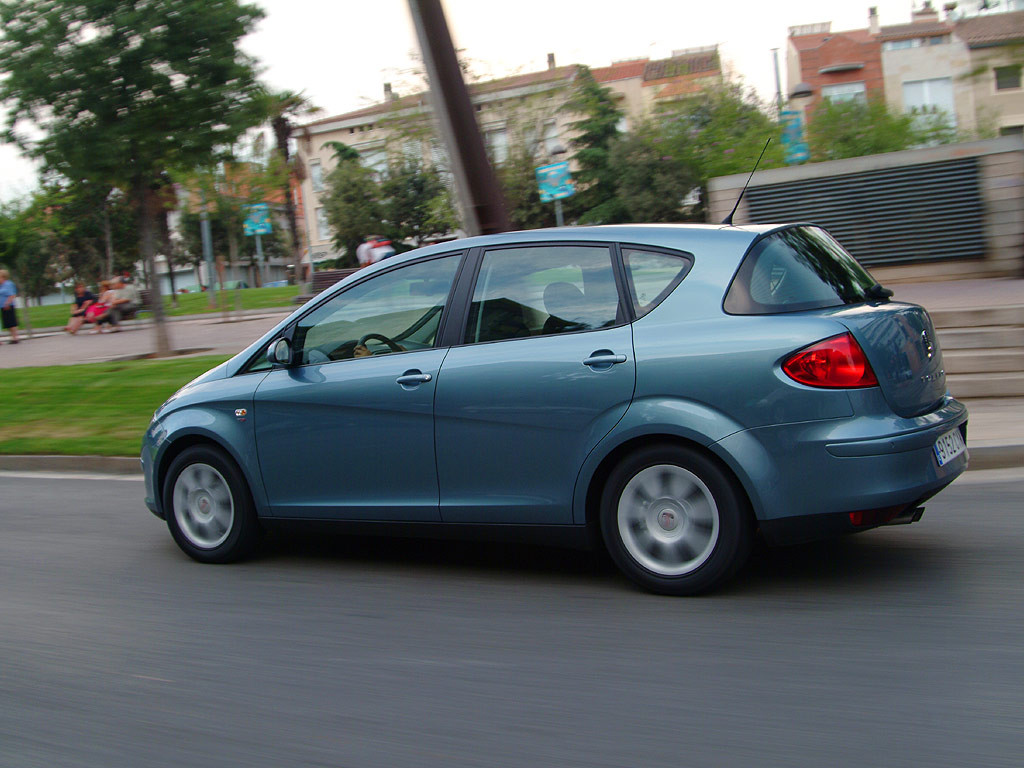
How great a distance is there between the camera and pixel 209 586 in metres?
5.44

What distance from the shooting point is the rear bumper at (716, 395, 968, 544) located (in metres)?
4.27

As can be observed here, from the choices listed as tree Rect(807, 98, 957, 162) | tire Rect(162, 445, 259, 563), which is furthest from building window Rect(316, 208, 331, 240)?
tire Rect(162, 445, 259, 563)

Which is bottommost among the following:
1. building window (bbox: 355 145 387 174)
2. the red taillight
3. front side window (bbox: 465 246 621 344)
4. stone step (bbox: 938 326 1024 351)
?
stone step (bbox: 938 326 1024 351)

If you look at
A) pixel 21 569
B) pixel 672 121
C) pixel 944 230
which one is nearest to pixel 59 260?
pixel 672 121

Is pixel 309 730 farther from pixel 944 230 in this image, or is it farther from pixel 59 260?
pixel 59 260

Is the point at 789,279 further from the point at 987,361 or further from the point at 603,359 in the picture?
the point at 987,361

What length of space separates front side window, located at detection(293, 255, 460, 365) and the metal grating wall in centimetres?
1197

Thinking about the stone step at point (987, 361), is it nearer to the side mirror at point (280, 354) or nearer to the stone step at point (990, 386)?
the stone step at point (990, 386)

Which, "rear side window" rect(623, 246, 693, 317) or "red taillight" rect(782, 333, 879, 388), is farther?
"rear side window" rect(623, 246, 693, 317)

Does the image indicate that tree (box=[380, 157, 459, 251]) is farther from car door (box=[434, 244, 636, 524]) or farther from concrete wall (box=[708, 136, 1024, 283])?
car door (box=[434, 244, 636, 524])

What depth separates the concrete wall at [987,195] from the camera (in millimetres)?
14930

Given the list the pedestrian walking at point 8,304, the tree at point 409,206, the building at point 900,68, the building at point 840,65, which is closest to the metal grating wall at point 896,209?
the pedestrian walking at point 8,304

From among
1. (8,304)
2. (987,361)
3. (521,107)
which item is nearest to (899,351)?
(987,361)

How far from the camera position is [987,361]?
9.20 m
